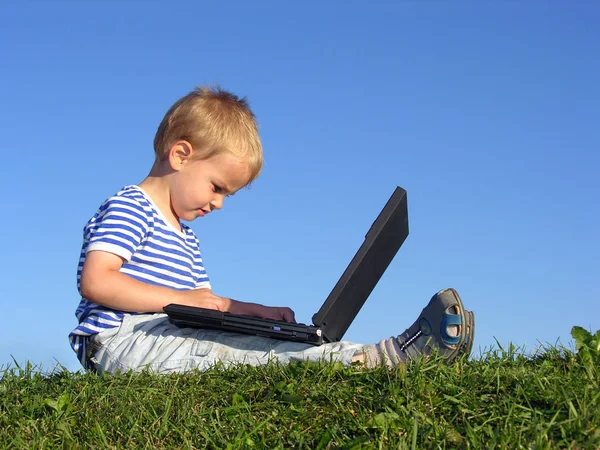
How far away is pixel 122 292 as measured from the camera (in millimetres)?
5320

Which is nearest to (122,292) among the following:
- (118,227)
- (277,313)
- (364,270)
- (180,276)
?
(118,227)

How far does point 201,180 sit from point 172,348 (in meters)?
1.59

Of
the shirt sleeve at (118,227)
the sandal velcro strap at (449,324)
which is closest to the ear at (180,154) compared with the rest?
the shirt sleeve at (118,227)

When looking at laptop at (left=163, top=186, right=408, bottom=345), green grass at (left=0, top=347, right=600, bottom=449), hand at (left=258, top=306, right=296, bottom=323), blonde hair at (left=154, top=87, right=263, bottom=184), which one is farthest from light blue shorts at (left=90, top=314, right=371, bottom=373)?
blonde hair at (left=154, top=87, right=263, bottom=184)

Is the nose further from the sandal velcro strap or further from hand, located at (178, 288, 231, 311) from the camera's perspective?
the sandal velcro strap

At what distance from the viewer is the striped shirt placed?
5480 millimetres

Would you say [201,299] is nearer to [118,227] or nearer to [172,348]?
[172,348]

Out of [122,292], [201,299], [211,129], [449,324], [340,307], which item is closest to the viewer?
[449,324]

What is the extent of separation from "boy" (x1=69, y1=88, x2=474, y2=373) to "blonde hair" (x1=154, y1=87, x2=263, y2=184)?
0.01 m

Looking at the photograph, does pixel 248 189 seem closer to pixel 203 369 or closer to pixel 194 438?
pixel 203 369

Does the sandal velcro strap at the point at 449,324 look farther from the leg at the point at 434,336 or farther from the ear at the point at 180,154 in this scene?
the ear at the point at 180,154

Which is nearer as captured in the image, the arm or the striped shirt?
the arm

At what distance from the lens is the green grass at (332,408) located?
3445 mm

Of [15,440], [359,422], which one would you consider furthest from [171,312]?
[359,422]
